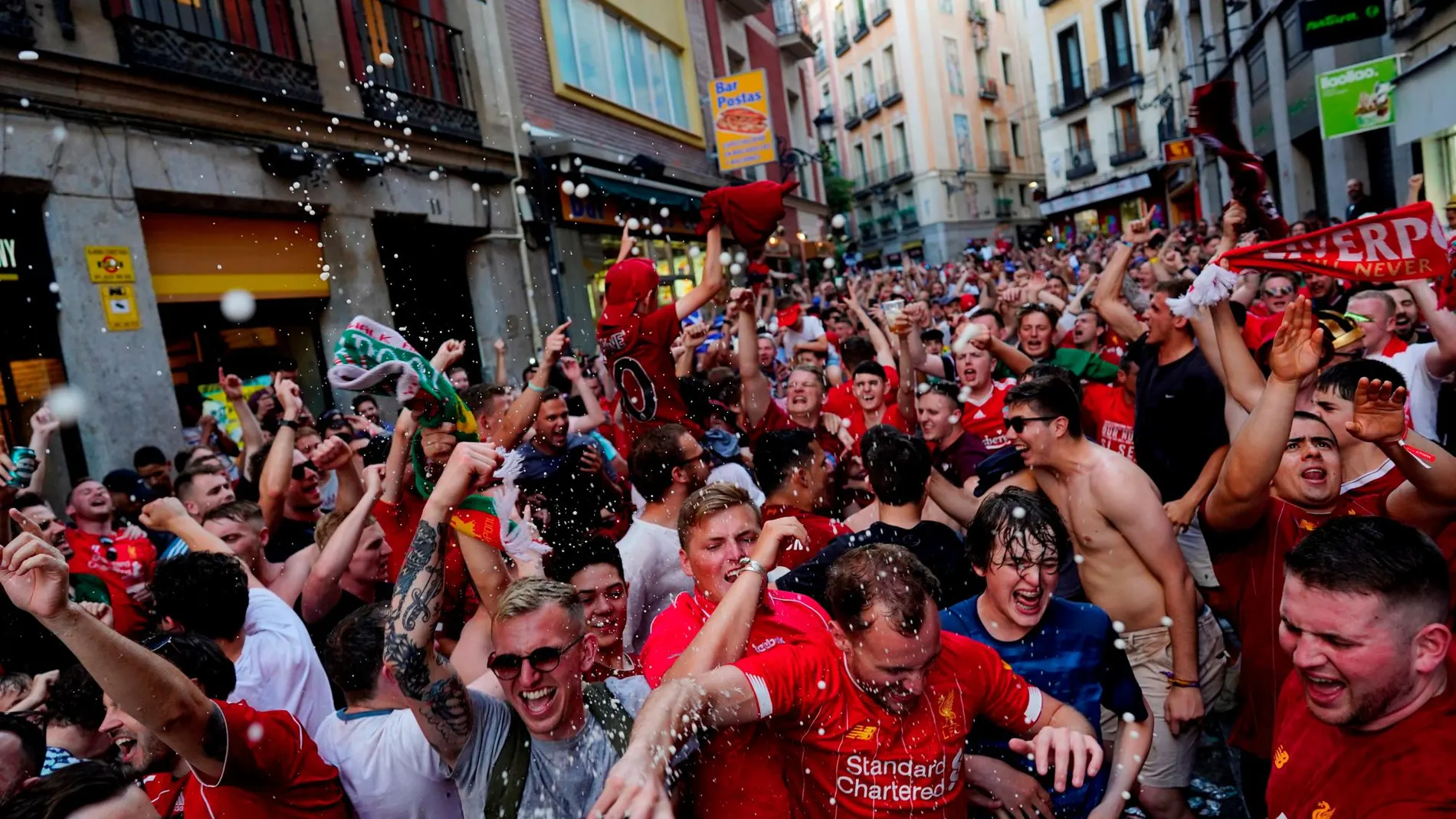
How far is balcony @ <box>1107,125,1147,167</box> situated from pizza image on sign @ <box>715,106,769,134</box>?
23.2m

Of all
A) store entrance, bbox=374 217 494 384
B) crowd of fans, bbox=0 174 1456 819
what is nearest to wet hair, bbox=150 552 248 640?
crowd of fans, bbox=0 174 1456 819

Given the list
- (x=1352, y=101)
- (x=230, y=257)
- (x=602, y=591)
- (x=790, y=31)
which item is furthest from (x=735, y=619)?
(x=790, y=31)

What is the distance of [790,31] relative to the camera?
944 inches

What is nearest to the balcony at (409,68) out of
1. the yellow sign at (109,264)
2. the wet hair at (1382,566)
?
the yellow sign at (109,264)

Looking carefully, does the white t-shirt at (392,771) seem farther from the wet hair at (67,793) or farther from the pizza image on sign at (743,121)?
the pizza image on sign at (743,121)

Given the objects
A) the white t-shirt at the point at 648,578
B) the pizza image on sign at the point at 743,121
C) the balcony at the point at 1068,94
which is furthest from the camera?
the balcony at the point at 1068,94

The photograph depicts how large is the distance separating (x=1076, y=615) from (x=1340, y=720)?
2.97 feet

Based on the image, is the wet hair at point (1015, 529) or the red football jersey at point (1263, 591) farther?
the red football jersey at point (1263, 591)

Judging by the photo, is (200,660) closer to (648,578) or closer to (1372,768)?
(648,578)

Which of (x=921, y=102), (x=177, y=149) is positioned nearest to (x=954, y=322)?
(x=177, y=149)

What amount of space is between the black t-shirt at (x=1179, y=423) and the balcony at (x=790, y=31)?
21.4 metres

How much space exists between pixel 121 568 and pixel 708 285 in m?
3.26

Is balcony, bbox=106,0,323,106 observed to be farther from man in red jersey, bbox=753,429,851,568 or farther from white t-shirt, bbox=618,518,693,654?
man in red jersey, bbox=753,429,851,568

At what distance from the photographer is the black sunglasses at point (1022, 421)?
Result: 3283 mm
